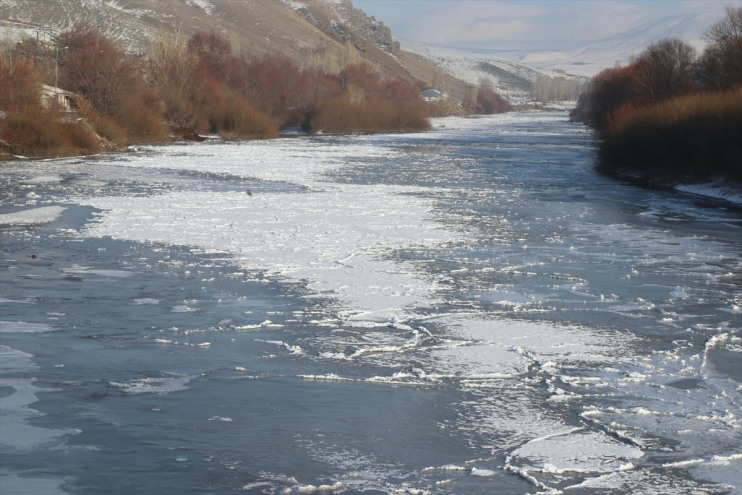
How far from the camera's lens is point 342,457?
596cm

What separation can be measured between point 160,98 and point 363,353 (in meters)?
50.1

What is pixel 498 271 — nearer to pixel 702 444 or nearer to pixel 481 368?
pixel 481 368

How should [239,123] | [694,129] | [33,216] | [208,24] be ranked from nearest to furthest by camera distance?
[33,216] → [694,129] → [239,123] → [208,24]

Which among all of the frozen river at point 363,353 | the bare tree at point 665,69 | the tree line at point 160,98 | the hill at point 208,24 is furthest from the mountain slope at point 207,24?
the frozen river at point 363,353

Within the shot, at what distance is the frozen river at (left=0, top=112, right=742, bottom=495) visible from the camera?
5809mm

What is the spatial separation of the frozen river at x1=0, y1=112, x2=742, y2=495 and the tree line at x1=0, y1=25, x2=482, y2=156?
20277 millimetres

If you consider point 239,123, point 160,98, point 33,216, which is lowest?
point 33,216

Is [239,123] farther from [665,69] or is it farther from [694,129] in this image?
[694,129]

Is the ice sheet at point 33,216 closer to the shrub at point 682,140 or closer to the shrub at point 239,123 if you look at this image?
the shrub at point 682,140

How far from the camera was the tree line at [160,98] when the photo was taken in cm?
3738

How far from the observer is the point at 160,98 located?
5619 centimetres

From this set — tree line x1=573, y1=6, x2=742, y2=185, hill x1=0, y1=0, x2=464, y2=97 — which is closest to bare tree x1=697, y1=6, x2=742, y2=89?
tree line x1=573, y1=6, x2=742, y2=185

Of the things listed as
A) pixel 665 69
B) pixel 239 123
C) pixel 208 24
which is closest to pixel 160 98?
A: pixel 239 123

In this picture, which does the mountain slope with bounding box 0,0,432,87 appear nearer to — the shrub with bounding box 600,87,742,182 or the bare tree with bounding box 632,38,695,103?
the bare tree with bounding box 632,38,695,103
